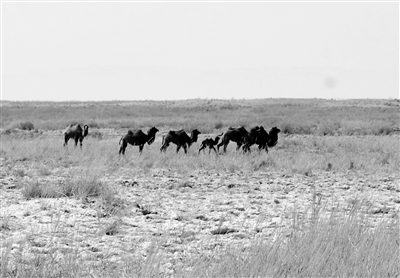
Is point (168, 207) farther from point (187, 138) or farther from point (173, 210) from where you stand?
point (187, 138)

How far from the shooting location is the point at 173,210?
8.63 meters

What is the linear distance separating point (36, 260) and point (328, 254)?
8.41ft

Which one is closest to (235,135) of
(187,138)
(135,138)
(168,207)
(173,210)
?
(187,138)

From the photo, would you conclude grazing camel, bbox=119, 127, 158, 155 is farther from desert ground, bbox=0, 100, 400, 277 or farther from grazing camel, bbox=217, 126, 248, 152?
grazing camel, bbox=217, 126, 248, 152

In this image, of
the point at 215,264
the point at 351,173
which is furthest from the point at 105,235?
the point at 351,173

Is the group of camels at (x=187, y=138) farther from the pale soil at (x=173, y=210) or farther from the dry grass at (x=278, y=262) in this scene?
the dry grass at (x=278, y=262)

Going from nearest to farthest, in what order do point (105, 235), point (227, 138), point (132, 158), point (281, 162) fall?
1. point (105, 235)
2. point (281, 162)
3. point (132, 158)
4. point (227, 138)

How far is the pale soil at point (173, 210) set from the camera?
6.13m

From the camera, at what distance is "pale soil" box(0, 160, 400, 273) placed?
6129 mm

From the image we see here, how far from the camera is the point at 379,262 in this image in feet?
15.9

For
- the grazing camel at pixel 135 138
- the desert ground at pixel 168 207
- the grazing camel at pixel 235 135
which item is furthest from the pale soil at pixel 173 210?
the grazing camel at pixel 235 135

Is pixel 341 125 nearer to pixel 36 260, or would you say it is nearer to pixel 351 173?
pixel 351 173

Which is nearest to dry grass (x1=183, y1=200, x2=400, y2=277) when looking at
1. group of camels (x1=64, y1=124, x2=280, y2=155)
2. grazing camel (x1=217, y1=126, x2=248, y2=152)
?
group of camels (x1=64, y1=124, x2=280, y2=155)

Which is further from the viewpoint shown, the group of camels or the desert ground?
the group of camels
